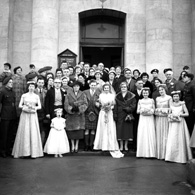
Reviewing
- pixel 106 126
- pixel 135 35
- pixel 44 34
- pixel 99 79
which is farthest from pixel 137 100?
pixel 44 34

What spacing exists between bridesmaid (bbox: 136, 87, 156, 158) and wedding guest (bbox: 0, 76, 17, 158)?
3.76 meters

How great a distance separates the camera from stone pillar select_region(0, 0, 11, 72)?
12.9m

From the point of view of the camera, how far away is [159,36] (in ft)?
42.1

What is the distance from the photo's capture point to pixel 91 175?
6355 millimetres

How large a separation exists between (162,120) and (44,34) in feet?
23.0

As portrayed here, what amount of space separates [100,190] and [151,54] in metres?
8.68

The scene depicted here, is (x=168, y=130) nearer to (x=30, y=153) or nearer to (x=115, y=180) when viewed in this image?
(x=115, y=180)

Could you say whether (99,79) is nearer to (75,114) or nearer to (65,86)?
(65,86)

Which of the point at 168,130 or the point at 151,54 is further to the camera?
the point at 151,54

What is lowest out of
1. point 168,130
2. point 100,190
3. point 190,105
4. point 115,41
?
point 100,190

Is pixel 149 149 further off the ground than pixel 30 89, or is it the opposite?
pixel 30 89

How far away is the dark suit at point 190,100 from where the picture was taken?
8500 mm

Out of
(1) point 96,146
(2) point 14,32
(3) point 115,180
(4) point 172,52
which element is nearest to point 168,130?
(1) point 96,146

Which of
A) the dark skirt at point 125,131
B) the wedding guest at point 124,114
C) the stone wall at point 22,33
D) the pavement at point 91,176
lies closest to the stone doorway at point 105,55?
the stone wall at point 22,33
